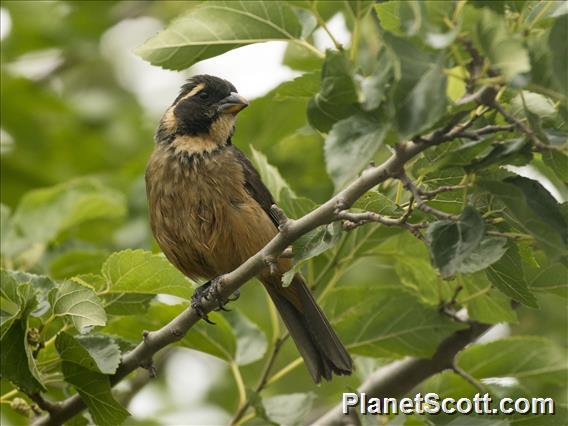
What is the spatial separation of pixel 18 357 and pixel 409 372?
6.70 ft

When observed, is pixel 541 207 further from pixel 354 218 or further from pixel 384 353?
pixel 384 353

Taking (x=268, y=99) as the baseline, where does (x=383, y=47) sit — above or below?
below

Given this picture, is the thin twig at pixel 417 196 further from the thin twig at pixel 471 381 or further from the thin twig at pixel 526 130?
the thin twig at pixel 471 381

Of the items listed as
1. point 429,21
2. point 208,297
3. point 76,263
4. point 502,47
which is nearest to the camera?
point 502,47

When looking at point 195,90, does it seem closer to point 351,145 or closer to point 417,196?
point 417,196

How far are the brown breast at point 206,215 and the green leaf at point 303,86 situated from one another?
1396 mm

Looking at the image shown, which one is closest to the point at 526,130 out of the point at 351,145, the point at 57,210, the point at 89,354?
the point at 351,145

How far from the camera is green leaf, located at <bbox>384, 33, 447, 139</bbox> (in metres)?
2.80

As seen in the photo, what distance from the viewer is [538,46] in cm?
290

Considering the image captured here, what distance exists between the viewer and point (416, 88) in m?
2.83

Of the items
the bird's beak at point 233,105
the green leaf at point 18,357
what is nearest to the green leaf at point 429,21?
the green leaf at point 18,357

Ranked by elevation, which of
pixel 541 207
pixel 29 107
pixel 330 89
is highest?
pixel 29 107

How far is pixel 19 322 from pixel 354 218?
1.61 meters

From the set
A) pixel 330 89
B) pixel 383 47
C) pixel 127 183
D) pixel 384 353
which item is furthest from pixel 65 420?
pixel 127 183
